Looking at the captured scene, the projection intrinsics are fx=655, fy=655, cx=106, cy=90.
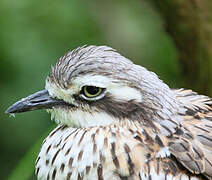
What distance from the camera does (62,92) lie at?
3695 mm

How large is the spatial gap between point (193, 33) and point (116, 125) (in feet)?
4.36

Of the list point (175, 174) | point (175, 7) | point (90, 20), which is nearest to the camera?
point (175, 174)

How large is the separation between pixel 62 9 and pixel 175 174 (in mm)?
2930

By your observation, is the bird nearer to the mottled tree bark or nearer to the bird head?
the bird head

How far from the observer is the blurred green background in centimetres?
568

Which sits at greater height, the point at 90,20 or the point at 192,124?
the point at 90,20

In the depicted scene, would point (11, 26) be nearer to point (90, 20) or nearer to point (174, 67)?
point (90, 20)

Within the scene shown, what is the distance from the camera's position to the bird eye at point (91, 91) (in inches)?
143

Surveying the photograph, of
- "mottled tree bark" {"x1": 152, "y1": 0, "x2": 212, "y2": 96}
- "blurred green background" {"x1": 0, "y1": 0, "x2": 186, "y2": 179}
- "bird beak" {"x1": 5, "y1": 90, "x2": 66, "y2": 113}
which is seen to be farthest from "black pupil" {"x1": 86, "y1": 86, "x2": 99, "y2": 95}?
"blurred green background" {"x1": 0, "y1": 0, "x2": 186, "y2": 179}

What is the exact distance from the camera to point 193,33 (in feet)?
15.6

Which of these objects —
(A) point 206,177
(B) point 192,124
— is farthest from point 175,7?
(A) point 206,177

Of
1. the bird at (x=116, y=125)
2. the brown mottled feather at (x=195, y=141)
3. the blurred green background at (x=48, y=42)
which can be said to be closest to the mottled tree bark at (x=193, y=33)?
the blurred green background at (x=48, y=42)

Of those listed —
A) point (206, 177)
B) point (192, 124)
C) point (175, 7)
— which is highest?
point (175, 7)

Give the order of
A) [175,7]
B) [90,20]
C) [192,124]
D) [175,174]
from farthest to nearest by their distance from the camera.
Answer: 1. [90,20]
2. [175,7]
3. [192,124]
4. [175,174]
